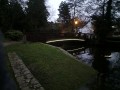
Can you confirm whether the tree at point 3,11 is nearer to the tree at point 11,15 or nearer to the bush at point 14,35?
the tree at point 11,15

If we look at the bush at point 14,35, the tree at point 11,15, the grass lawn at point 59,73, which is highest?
the tree at point 11,15

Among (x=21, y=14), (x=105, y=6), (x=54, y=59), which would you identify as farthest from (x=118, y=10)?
(x=54, y=59)

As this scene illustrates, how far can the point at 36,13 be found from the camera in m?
34.5

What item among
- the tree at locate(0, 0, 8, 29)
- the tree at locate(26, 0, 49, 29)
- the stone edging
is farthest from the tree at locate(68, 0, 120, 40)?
the stone edging

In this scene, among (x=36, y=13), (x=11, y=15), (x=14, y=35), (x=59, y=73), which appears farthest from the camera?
(x=36, y=13)

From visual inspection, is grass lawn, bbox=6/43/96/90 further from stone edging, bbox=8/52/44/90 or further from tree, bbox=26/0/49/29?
tree, bbox=26/0/49/29

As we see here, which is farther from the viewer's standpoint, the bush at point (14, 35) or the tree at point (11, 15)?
the tree at point (11, 15)

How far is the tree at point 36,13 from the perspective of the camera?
33.8 m

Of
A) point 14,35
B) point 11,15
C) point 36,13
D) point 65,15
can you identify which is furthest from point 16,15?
point 65,15

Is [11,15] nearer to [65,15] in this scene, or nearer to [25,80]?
[65,15]

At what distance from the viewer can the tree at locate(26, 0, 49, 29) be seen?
111ft

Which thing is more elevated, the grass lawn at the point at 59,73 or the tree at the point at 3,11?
the tree at the point at 3,11

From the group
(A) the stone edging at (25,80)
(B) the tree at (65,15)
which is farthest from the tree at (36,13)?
(A) the stone edging at (25,80)

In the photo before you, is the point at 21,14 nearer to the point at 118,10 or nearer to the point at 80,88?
the point at 118,10
